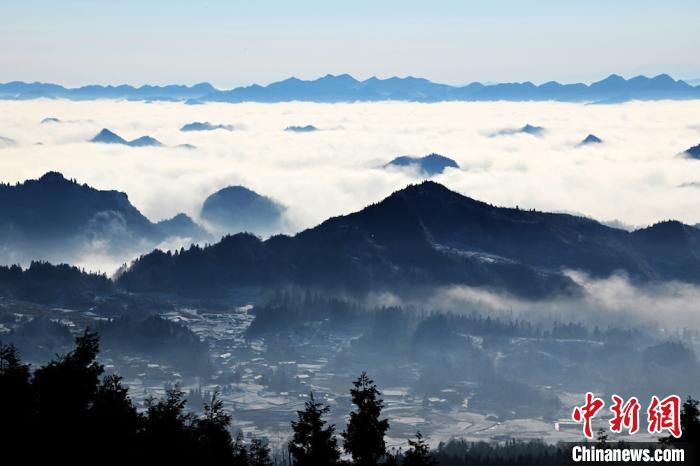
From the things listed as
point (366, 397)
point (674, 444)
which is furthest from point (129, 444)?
point (674, 444)

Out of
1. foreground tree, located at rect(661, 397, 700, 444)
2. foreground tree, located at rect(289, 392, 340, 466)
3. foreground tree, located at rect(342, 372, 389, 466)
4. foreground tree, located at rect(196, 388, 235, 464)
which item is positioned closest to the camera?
foreground tree, located at rect(342, 372, 389, 466)

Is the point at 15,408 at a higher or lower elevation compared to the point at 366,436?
higher

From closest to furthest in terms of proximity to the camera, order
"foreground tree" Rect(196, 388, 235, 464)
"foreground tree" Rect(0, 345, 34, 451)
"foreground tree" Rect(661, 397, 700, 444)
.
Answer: "foreground tree" Rect(0, 345, 34, 451) → "foreground tree" Rect(196, 388, 235, 464) → "foreground tree" Rect(661, 397, 700, 444)

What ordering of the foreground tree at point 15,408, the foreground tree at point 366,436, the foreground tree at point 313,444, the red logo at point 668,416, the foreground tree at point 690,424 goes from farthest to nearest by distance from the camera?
1. the red logo at point 668,416
2. the foreground tree at point 690,424
3. the foreground tree at point 313,444
4. the foreground tree at point 366,436
5. the foreground tree at point 15,408

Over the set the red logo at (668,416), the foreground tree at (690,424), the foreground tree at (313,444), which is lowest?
the foreground tree at (313,444)

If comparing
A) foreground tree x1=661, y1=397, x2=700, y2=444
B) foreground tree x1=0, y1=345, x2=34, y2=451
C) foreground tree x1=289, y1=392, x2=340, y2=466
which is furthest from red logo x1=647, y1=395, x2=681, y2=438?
foreground tree x1=0, y1=345, x2=34, y2=451

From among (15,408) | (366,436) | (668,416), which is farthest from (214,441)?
(668,416)

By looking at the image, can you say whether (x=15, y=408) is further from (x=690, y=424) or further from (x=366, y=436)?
(x=690, y=424)

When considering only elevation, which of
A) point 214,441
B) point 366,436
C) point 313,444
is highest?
point 366,436

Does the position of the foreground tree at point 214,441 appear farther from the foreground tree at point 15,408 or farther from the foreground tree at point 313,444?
the foreground tree at point 15,408

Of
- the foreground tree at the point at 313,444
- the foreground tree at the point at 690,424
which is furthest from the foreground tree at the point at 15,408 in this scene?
the foreground tree at the point at 690,424

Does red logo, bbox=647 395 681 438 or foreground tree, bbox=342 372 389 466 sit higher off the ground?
red logo, bbox=647 395 681 438

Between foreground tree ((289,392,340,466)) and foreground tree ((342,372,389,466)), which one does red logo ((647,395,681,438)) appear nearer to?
foreground tree ((342,372,389,466))

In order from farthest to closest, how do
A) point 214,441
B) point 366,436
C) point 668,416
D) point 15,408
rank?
point 668,416
point 214,441
point 15,408
point 366,436
